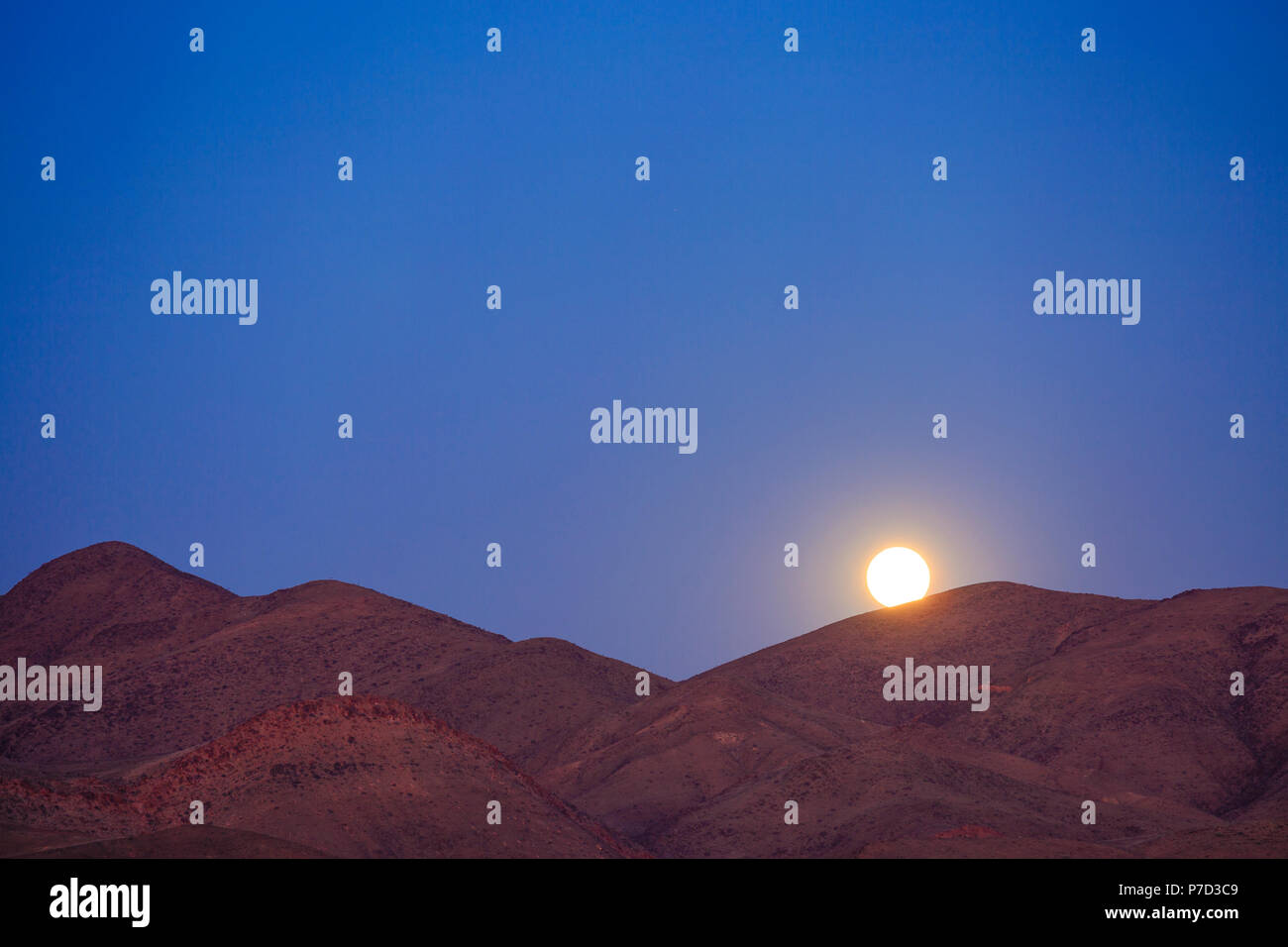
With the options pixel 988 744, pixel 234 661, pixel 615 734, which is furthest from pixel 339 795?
pixel 234 661

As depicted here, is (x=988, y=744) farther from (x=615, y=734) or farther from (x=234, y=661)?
(x=234, y=661)

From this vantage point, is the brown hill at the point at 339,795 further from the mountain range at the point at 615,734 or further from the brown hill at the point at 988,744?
the brown hill at the point at 988,744

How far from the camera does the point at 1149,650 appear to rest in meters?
72.1

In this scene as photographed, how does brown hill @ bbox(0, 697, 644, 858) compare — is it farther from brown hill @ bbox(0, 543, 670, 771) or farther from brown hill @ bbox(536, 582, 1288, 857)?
brown hill @ bbox(0, 543, 670, 771)

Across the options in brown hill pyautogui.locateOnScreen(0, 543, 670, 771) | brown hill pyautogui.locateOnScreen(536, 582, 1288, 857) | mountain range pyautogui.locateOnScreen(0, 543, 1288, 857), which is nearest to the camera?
mountain range pyautogui.locateOnScreen(0, 543, 1288, 857)

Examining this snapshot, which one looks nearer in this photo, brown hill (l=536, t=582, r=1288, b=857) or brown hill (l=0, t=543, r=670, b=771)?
brown hill (l=536, t=582, r=1288, b=857)

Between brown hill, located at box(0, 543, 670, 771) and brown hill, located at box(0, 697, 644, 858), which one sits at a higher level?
brown hill, located at box(0, 543, 670, 771)

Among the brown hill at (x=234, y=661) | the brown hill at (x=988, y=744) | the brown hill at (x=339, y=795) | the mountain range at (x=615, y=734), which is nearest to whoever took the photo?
the brown hill at (x=339, y=795)

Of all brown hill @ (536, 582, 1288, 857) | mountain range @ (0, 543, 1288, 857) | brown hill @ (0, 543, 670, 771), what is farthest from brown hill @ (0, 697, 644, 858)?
brown hill @ (0, 543, 670, 771)

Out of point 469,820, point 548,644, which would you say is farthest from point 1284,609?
point 469,820

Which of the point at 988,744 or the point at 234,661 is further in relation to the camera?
the point at 234,661

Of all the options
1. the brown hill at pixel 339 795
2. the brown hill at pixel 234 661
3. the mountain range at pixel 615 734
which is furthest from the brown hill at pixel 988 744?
the brown hill at pixel 339 795
